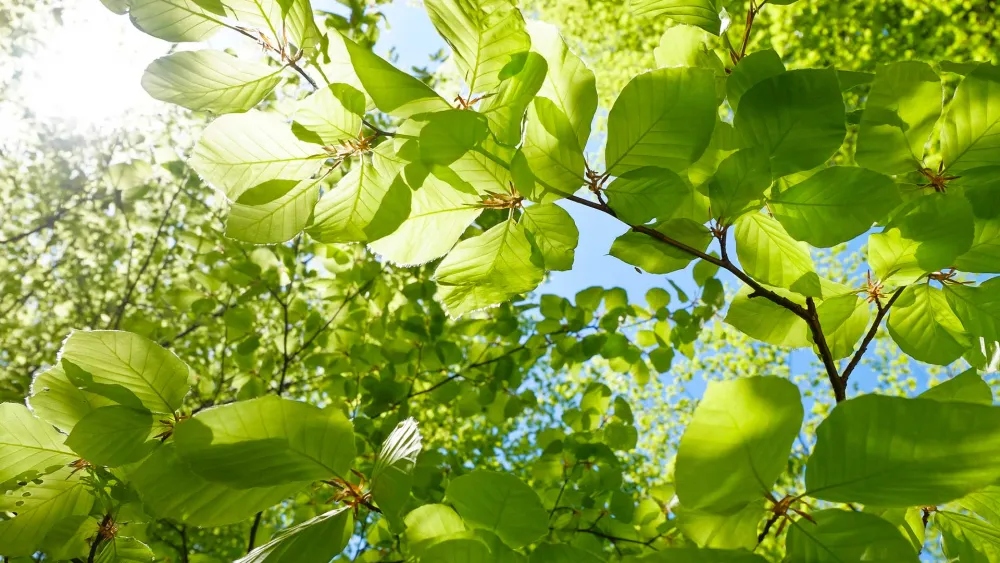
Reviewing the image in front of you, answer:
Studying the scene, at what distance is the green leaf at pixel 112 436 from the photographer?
56 centimetres

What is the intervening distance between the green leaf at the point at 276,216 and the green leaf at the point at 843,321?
24.7 inches

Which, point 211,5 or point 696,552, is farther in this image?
point 211,5

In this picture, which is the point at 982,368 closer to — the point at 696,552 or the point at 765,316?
the point at 765,316

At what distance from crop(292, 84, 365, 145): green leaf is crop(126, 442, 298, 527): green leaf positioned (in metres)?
0.34

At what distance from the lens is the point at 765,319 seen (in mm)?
753

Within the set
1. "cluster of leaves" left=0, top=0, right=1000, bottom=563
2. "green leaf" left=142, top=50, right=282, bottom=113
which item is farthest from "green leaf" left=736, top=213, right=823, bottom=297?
"green leaf" left=142, top=50, right=282, bottom=113

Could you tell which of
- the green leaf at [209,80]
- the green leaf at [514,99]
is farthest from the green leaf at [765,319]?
the green leaf at [209,80]

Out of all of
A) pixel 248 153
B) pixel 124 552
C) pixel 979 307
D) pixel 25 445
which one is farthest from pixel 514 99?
pixel 124 552

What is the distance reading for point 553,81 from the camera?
0.53 m

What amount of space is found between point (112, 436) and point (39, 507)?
249 millimetres

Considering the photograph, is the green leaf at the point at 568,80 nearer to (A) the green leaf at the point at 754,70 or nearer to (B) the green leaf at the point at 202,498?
(A) the green leaf at the point at 754,70

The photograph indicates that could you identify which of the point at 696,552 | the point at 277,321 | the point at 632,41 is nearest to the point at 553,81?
the point at 696,552

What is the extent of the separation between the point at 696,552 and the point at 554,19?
9.55 meters

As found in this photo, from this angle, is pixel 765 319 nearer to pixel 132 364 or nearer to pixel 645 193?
pixel 645 193
